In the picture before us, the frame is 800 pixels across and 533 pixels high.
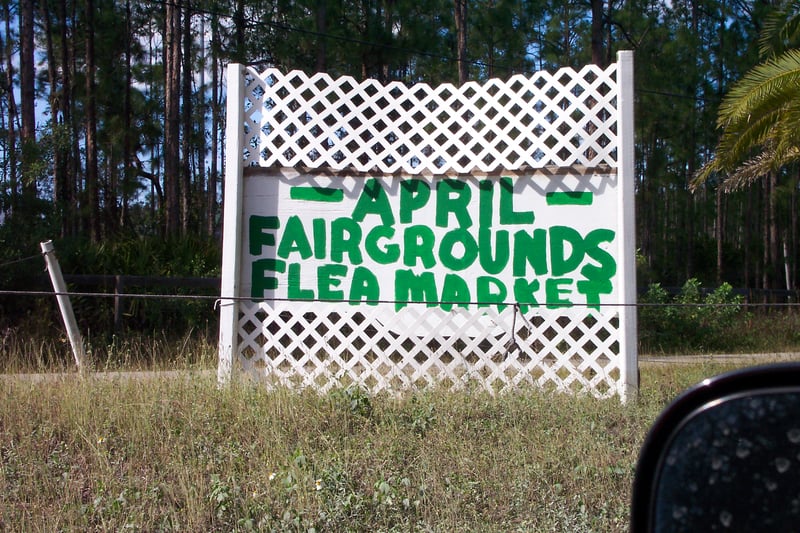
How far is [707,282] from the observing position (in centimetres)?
2842

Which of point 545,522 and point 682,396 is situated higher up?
point 682,396

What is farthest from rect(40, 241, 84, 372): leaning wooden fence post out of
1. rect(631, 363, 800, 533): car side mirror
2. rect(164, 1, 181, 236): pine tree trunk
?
rect(164, 1, 181, 236): pine tree trunk

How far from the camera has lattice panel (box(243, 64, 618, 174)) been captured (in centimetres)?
621

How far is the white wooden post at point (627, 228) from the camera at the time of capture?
237 inches

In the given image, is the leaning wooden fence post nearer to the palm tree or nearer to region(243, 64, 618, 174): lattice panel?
region(243, 64, 618, 174): lattice panel

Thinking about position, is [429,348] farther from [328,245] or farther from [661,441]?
[661,441]

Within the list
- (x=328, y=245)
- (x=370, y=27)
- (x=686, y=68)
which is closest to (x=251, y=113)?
(x=328, y=245)

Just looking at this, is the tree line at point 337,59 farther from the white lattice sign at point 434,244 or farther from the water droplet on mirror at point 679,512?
the water droplet on mirror at point 679,512

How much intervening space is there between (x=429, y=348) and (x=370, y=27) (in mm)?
13258

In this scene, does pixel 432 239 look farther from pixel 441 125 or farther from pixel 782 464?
pixel 782 464

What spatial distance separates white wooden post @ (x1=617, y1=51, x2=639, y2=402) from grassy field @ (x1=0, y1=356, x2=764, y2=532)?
0.35 metres

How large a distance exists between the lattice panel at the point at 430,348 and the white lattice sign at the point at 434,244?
0.01 meters

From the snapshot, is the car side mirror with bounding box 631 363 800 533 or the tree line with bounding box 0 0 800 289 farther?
the tree line with bounding box 0 0 800 289

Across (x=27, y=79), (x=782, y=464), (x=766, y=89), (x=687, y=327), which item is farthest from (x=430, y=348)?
(x=27, y=79)
